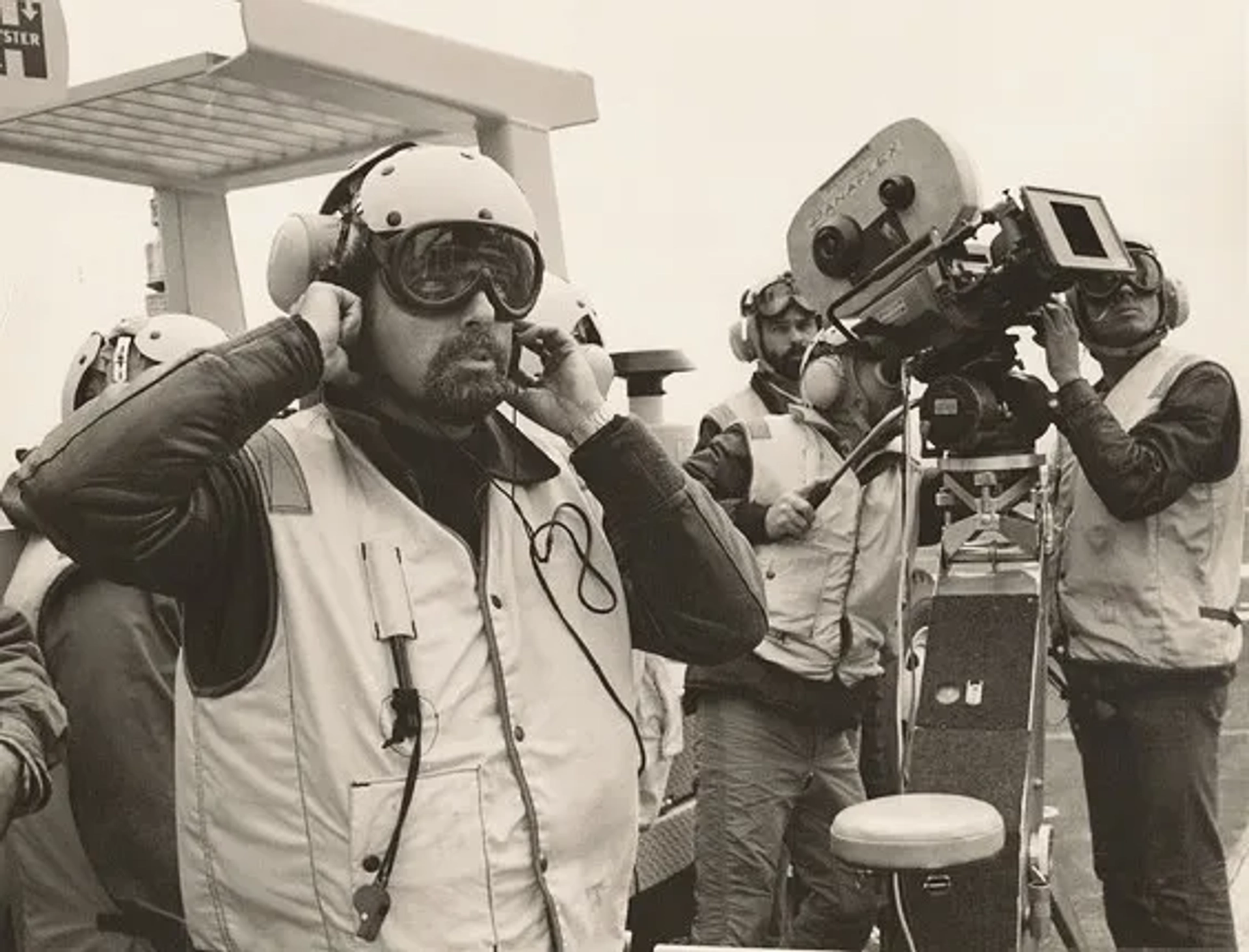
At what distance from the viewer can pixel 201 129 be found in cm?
344

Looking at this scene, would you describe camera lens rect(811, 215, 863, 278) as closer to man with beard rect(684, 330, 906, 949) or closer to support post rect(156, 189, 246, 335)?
man with beard rect(684, 330, 906, 949)

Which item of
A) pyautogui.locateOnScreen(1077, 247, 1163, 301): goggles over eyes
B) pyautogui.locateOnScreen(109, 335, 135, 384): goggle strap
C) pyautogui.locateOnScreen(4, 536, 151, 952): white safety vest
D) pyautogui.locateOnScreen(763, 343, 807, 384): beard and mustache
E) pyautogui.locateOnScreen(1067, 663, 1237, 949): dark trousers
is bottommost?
pyautogui.locateOnScreen(1067, 663, 1237, 949): dark trousers

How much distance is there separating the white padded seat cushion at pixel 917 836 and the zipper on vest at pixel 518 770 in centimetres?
91

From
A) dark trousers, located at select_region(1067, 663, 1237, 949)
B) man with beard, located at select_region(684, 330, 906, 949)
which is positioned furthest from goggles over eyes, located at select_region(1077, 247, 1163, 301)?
dark trousers, located at select_region(1067, 663, 1237, 949)

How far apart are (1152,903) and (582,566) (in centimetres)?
234

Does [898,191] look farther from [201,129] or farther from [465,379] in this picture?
[465,379]

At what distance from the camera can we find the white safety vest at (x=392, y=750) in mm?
1977

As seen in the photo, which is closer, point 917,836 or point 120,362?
point 917,836

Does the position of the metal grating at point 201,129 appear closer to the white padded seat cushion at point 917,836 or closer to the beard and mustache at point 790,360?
the white padded seat cushion at point 917,836

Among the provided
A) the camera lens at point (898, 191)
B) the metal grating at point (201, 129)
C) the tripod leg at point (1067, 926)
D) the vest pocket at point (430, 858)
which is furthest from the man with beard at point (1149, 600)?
the vest pocket at point (430, 858)

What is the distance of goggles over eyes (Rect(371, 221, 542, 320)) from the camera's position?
2.14 meters

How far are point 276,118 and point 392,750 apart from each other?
1.85 meters

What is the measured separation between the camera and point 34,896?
2.60 metres

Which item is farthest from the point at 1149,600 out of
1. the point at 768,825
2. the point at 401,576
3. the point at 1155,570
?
the point at 401,576
